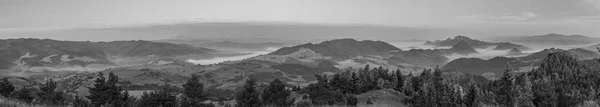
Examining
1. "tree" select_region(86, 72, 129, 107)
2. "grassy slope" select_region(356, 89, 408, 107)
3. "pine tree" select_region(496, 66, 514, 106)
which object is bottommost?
"tree" select_region(86, 72, 129, 107)

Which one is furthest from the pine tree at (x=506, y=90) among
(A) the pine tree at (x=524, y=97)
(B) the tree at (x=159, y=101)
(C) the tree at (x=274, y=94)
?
(B) the tree at (x=159, y=101)

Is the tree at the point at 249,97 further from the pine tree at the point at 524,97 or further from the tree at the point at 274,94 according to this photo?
the pine tree at the point at 524,97

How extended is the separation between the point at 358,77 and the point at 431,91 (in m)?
25.9

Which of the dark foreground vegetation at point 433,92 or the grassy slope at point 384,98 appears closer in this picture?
the dark foreground vegetation at point 433,92

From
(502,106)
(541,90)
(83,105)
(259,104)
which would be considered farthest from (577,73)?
(83,105)

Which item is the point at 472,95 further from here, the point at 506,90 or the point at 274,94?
the point at 274,94

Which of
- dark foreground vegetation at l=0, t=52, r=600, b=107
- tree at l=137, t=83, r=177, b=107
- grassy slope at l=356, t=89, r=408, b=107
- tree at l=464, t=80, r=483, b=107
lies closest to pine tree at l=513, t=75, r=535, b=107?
dark foreground vegetation at l=0, t=52, r=600, b=107

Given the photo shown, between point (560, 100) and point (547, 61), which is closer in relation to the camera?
point (560, 100)

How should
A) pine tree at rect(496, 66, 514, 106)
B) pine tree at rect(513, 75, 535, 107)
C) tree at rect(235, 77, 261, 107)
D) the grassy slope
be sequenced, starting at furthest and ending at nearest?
tree at rect(235, 77, 261, 107)
the grassy slope
pine tree at rect(496, 66, 514, 106)
pine tree at rect(513, 75, 535, 107)

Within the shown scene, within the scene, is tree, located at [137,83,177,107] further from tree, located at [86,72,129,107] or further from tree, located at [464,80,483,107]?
tree, located at [464,80,483,107]

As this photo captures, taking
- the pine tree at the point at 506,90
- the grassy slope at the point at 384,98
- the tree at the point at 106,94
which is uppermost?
the pine tree at the point at 506,90

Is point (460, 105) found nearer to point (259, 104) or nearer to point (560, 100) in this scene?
point (560, 100)

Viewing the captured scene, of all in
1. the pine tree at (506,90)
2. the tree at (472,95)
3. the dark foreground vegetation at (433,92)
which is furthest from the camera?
the pine tree at (506,90)

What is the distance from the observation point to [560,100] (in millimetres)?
83062
